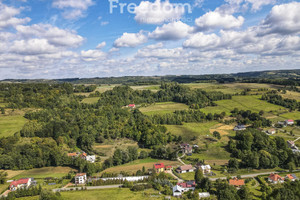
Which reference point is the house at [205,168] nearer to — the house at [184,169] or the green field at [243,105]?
the house at [184,169]

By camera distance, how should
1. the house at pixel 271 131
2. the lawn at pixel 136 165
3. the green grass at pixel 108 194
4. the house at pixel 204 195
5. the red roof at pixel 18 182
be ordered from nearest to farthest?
1. the house at pixel 204 195
2. the green grass at pixel 108 194
3. the red roof at pixel 18 182
4. the lawn at pixel 136 165
5. the house at pixel 271 131

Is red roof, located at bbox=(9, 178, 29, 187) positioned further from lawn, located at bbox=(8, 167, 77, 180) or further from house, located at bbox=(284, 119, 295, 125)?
house, located at bbox=(284, 119, 295, 125)

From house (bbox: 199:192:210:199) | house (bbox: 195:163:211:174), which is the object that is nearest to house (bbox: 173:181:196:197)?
house (bbox: 199:192:210:199)

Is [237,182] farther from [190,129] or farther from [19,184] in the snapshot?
[19,184]

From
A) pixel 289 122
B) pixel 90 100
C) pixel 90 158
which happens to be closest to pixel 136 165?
pixel 90 158

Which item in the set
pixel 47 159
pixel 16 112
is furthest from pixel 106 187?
pixel 16 112

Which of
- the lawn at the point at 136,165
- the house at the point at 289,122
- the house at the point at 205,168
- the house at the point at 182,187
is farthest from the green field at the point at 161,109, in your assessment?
Answer: the house at the point at 182,187
